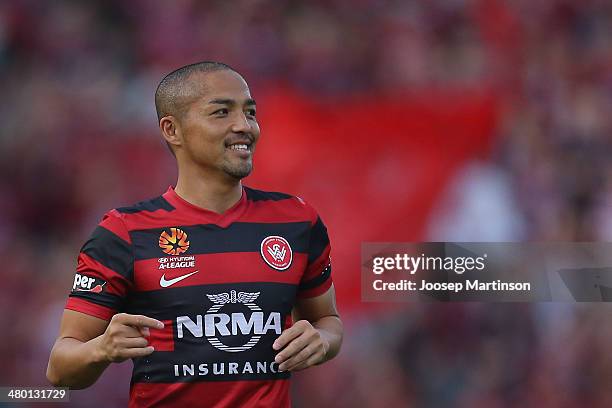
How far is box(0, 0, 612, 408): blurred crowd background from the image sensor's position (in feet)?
13.8

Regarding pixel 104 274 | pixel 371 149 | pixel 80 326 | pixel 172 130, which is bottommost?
pixel 80 326

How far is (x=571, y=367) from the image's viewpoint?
420 cm

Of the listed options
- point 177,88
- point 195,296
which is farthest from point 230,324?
point 177,88

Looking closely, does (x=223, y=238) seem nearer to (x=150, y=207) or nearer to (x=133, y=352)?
(x=150, y=207)

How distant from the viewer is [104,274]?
2.29 metres

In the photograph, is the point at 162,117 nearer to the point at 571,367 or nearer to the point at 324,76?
the point at 324,76

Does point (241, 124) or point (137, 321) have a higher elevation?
point (241, 124)

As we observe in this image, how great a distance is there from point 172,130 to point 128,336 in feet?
2.53

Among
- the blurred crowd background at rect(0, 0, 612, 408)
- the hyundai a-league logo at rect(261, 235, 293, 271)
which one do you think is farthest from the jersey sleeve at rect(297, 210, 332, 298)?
the blurred crowd background at rect(0, 0, 612, 408)

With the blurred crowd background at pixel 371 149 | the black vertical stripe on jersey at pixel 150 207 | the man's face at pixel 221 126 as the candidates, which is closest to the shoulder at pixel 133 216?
the black vertical stripe on jersey at pixel 150 207

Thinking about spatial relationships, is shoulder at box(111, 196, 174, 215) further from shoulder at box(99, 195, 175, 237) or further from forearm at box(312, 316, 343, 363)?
forearm at box(312, 316, 343, 363)

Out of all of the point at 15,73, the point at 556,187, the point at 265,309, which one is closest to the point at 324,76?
the point at 556,187

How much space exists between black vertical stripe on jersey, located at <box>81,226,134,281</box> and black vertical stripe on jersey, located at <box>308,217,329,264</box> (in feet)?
1.71

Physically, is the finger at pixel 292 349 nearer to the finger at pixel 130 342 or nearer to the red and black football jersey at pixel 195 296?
the red and black football jersey at pixel 195 296
